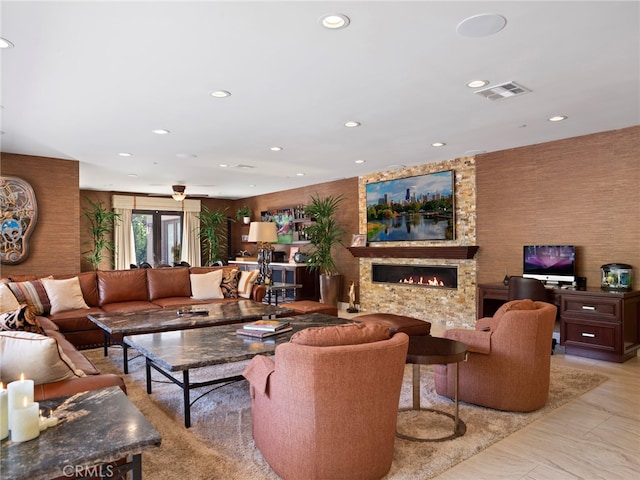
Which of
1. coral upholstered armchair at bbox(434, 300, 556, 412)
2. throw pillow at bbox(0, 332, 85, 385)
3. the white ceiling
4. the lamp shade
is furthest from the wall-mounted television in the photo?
throw pillow at bbox(0, 332, 85, 385)

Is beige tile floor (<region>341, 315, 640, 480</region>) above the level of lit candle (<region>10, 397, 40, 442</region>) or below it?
below

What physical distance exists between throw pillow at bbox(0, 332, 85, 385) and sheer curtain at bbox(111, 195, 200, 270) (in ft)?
30.7

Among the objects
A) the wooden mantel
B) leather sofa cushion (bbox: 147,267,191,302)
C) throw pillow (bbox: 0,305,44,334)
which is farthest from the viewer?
the wooden mantel

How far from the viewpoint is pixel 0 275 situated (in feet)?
19.5

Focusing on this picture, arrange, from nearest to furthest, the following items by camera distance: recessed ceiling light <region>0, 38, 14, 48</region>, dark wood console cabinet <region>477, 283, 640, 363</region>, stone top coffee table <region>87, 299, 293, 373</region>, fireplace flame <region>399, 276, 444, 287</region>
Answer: recessed ceiling light <region>0, 38, 14, 48</region> < stone top coffee table <region>87, 299, 293, 373</region> < dark wood console cabinet <region>477, 283, 640, 363</region> < fireplace flame <region>399, 276, 444, 287</region>

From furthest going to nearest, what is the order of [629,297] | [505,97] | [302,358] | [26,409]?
[629,297], [505,97], [302,358], [26,409]

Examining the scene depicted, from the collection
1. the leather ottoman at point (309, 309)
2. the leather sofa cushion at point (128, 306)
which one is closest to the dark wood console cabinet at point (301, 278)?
the leather ottoman at point (309, 309)

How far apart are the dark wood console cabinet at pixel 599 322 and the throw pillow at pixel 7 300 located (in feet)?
19.3

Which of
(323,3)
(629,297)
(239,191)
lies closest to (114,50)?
(323,3)

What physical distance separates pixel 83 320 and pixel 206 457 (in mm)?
3232

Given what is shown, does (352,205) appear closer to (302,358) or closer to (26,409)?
(302,358)

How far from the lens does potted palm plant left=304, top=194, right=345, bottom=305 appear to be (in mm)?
8484

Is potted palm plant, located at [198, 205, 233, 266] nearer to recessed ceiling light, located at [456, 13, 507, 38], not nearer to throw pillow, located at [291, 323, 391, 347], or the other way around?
recessed ceiling light, located at [456, 13, 507, 38]

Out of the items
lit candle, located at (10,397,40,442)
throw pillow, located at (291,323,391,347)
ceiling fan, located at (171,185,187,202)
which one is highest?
ceiling fan, located at (171,185,187,202)
